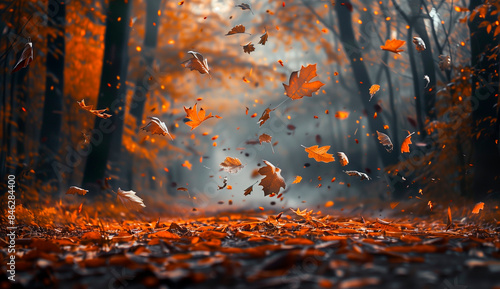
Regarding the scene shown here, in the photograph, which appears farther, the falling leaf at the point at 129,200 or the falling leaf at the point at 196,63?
the falling leaf at the point at 196,63

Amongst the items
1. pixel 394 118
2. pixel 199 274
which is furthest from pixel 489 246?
pixel 394 118

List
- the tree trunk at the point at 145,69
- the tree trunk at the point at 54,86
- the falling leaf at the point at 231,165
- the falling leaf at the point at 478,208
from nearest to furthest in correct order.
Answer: the falling leaf at the point at 231,165 < the falling leaf at the point at 478,208 < the tree trunk at the point at 54,86 < the tree trunk at the point at 145,69

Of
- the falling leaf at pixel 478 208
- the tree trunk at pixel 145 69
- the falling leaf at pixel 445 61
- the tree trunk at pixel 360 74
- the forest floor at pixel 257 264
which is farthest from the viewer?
the tree trunk at pixel 145 69

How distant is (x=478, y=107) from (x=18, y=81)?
5.64 metres

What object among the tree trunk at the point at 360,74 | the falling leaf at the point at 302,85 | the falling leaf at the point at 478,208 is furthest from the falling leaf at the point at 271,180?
the tree trunk at the point at 360,74

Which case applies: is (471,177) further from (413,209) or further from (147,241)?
(147,241)

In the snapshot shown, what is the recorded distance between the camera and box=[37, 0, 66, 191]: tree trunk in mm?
5156

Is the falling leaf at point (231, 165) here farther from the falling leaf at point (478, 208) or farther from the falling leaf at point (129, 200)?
the falling leaf at point (478, 208)

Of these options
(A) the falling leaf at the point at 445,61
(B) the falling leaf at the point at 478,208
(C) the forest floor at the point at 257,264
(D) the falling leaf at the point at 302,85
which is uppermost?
(A) the falling leaf at the point at 445,61

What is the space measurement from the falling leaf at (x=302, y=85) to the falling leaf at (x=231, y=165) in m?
0.88

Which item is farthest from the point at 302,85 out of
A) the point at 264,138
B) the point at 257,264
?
the point at 257,264

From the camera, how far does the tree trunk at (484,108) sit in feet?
14.1

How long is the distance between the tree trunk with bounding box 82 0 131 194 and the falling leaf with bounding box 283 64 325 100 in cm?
299

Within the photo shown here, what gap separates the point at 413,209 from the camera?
18.6 feet
